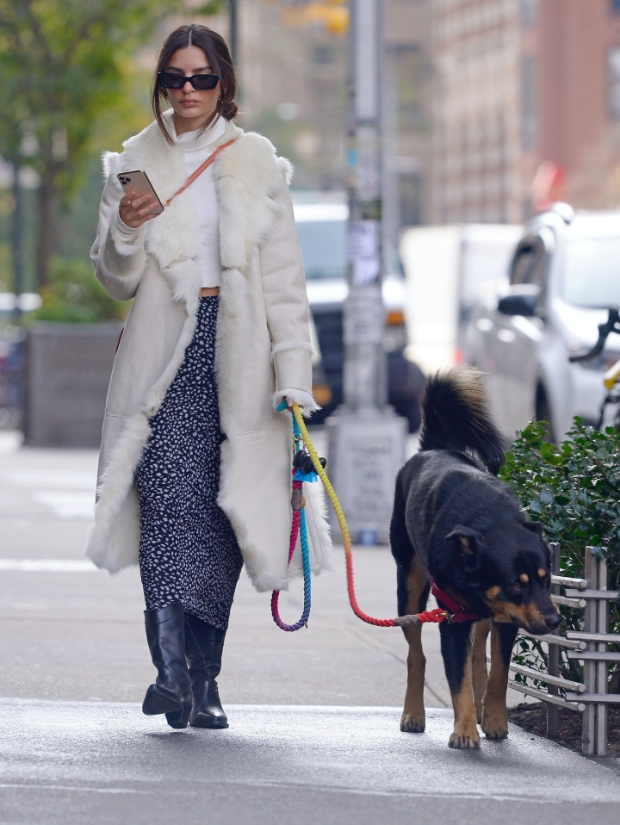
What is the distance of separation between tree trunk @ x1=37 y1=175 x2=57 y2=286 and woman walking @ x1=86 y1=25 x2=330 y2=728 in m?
17.3

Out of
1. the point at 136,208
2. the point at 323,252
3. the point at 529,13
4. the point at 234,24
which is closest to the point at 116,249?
the point at 136,208

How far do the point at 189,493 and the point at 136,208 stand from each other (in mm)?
852

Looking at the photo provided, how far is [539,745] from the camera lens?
4.95 metres

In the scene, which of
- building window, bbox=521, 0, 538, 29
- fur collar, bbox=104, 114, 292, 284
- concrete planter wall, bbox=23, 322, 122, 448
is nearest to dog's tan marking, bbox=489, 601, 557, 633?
fur collar, bbox=104, 114, 292, 284

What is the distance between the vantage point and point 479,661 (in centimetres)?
534

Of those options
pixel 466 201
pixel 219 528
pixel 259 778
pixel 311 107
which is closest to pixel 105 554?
pixel 219 528

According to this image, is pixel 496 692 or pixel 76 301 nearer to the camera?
pixel 496 692

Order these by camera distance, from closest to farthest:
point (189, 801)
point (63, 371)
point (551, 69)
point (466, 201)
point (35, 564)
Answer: point (189, 801), point (35, 564), point (63, 371), point (551, 69), point (466, 201)

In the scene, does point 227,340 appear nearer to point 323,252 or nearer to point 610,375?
point 610,375

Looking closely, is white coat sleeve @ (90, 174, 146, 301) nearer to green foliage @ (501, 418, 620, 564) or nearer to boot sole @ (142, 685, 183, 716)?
boot sole @ (142, 685, 183, 716)

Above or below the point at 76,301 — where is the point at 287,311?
above

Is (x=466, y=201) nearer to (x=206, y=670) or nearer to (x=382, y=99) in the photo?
(x=382, y=99)

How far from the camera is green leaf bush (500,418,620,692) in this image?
495 centimetres

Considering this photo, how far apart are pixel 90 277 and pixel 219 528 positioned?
46.3 feet
